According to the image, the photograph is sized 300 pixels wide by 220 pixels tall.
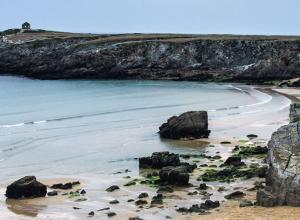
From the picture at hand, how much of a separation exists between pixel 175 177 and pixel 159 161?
189 inches

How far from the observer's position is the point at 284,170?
22.7 meters

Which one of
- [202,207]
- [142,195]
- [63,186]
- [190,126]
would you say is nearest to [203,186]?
[142,195]

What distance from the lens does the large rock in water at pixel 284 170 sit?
2219 cm

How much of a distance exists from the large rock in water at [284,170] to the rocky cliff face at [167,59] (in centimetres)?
7991

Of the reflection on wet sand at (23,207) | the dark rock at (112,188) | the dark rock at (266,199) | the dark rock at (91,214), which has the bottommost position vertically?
the reflection on wet sand at (23,207)

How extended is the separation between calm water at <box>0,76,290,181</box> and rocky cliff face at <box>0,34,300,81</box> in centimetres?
826

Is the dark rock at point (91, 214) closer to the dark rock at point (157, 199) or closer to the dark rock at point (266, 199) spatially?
the dark rock at point (157, 199)

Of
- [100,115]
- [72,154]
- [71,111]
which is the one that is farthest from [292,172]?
[71,111]

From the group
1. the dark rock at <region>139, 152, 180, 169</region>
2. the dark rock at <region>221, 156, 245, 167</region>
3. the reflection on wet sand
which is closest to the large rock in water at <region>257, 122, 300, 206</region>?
the dark rock at <region>221, 156, 245, 167</region>

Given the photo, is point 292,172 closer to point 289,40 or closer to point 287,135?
point 287,135

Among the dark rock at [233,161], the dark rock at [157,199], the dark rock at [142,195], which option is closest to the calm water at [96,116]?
the dark rock at [233,161]

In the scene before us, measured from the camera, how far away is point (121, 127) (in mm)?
52094

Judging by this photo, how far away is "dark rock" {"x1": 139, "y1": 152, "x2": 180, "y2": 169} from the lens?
107 ft

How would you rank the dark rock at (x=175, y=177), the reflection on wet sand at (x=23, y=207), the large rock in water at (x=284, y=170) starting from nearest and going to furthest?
the large rock in water at (x=284, y=170) < the reflection on wet sand at (x=23, y=207) < the dark rock at (x=175, y=177)
